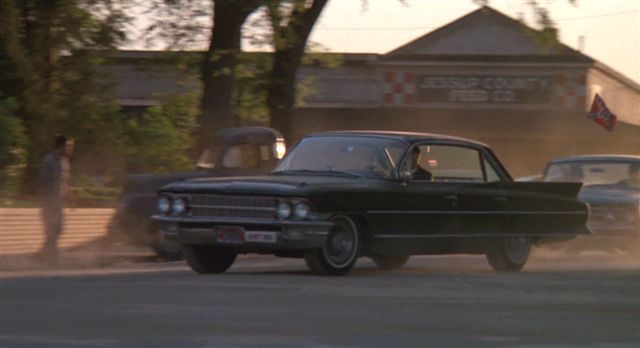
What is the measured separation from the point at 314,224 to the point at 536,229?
3440 mm

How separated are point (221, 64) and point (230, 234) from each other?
376 inches

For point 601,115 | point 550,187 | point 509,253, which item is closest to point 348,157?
Answer: point 509,253

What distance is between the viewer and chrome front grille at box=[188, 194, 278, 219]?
Result: 38.9ft

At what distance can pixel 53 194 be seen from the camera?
15.2 metres

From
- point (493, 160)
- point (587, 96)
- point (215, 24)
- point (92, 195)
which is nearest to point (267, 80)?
point (215, 24)

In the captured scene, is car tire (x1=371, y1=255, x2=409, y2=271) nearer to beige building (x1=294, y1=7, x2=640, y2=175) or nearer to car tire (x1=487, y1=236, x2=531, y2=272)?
car tire (x1=487, y1=236, x2=531, y2=272)

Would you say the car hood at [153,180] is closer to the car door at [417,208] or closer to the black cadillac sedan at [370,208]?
the black cadillac sedan at [370,208]

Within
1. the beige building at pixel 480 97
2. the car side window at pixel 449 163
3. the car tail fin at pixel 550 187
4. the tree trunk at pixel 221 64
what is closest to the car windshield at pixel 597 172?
the car tail fin at pixel 550 187

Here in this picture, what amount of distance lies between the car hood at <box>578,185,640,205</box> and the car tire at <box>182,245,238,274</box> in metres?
6.83

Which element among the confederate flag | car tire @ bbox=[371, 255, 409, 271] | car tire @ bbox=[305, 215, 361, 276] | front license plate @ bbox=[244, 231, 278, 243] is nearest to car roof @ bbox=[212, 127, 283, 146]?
car tire @ bbox=[371, 255, 409, 271]

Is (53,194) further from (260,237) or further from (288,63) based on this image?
(288,63)

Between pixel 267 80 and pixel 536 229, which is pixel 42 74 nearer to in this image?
pixel 267 80

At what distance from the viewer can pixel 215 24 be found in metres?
21.2

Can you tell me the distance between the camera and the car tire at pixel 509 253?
543 inches
